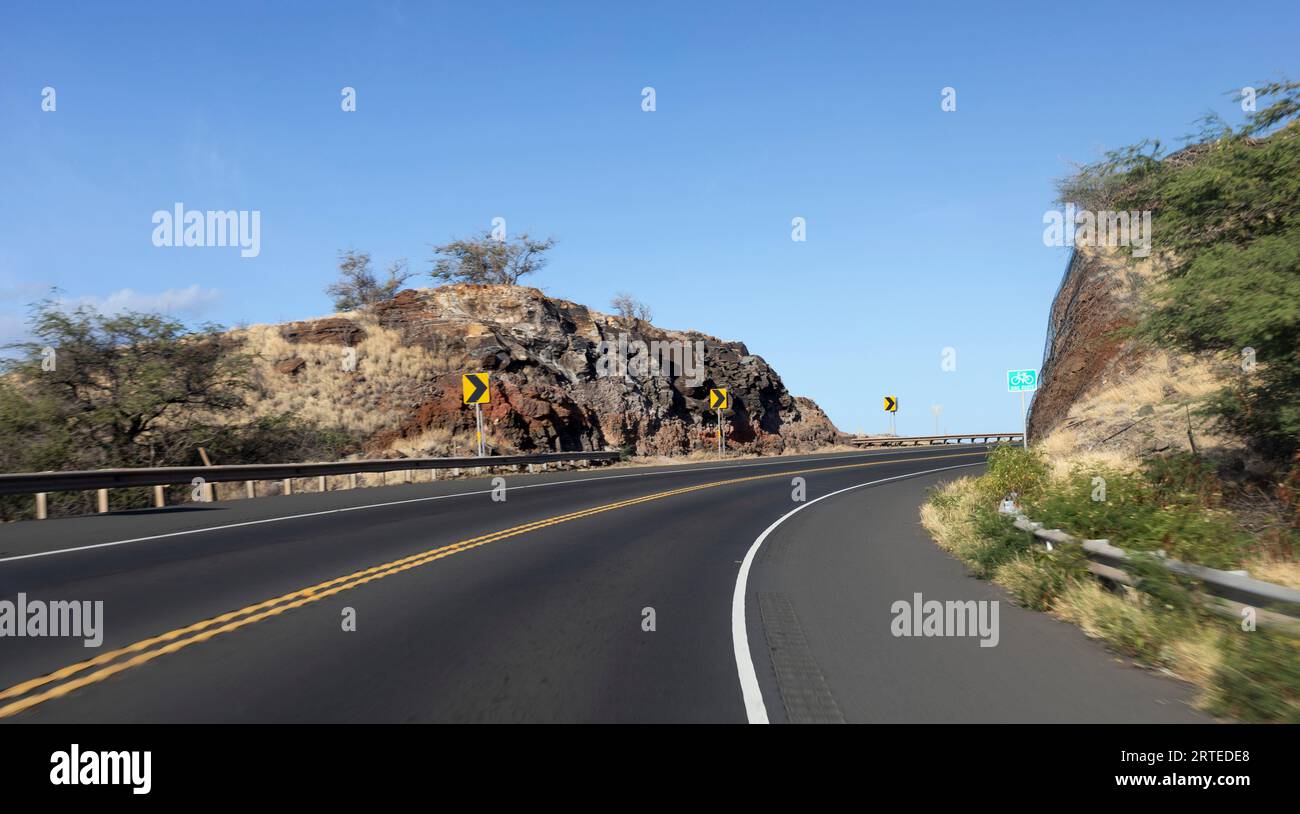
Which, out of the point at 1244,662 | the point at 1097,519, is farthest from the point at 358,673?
the point at 1097,519

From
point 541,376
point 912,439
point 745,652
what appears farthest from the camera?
point 912,439

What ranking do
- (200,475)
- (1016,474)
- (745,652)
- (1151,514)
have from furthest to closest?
(200,475) < (1016,474) < (1151,514) < (745,652)

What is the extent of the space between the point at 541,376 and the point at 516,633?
4223cm

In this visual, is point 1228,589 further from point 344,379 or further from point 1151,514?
point 344,379

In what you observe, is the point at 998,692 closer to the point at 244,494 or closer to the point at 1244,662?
the point at 1244,662

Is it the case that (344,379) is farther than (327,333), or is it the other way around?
(327,333)

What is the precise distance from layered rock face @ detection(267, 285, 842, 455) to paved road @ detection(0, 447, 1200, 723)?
25.8 metres

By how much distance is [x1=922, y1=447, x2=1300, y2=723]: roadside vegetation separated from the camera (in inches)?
234

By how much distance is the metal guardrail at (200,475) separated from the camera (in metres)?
18.1

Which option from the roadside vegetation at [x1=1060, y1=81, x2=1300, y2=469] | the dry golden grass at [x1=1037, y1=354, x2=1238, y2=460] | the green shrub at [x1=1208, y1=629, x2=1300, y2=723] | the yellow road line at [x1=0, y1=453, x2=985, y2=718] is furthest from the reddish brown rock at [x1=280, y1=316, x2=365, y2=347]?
the green shrub at [x1=1208, y1=629, x2=1300, y2=723]

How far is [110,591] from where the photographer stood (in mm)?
9961

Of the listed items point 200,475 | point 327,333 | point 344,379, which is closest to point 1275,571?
point 200,475

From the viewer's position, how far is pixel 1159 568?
775 centimetres
